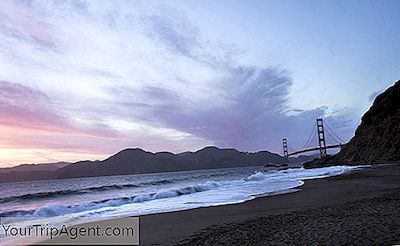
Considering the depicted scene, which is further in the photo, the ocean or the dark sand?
the ocean

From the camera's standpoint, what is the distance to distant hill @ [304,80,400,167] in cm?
4306

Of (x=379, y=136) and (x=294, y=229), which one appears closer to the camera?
(x=294, y=229)

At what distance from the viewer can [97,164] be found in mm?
142125

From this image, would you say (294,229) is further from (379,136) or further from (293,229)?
(379,136)

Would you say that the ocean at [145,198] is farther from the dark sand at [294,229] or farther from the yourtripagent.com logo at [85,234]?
the dark sand at [294,229]

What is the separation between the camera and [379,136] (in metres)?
46.8

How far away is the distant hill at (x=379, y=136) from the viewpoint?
43.1 metres

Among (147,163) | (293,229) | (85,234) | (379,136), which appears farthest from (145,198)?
(147,163)

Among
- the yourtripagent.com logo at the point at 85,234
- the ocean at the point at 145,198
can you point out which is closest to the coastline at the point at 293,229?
the yourtripagent.com logo at the point at 85,234

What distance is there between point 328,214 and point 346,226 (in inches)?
67.1

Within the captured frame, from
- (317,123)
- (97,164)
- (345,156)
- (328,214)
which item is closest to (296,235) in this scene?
(328,214)

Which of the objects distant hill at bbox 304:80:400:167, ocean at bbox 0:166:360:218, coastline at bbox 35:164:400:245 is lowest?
coastline at bbox 35:164:400:245

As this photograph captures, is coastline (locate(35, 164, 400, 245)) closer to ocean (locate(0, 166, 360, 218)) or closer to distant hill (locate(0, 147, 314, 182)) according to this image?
ocean (locate(0, 166, 360, 218))

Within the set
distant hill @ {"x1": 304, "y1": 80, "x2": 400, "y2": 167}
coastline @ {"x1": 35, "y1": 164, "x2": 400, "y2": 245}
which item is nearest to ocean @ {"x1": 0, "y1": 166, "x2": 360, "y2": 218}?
coastline @ {"x1": 35, "y1": 164, "x2": 400, "y2": 245}
